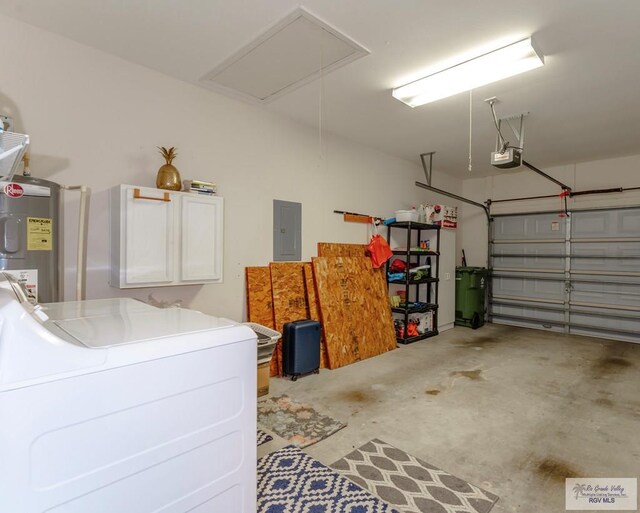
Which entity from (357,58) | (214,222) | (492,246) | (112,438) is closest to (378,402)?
(214,222)

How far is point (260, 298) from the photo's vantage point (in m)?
3.94

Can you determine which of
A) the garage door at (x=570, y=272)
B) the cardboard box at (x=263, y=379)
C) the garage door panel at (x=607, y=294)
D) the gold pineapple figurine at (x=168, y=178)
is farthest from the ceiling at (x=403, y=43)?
the garage door panel at (x=607, y=294)

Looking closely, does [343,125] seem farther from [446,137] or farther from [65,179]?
[65,179]

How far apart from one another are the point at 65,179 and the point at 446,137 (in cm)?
438

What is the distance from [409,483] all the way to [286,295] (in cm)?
237

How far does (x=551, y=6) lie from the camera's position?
7.44 ft

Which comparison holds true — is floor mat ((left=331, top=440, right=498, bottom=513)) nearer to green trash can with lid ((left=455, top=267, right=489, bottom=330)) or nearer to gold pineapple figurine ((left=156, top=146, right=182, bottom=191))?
gold pineapple figurine ((left=156, top=146, right=182, bottom=191))

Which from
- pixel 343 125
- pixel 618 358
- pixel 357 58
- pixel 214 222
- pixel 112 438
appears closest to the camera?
pixel 112 438

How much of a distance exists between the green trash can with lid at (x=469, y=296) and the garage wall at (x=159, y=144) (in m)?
2.78

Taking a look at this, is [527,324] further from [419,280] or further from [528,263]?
[419,280]

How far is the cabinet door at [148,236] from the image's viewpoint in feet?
8.70

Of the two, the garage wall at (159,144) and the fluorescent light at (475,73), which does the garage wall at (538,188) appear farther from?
the fluorescent light at (475,73)

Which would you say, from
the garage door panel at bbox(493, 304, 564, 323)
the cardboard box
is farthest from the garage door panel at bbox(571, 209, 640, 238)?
the cardboard box

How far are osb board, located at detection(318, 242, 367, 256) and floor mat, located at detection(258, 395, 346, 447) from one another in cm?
202
